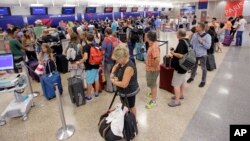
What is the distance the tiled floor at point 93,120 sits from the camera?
256cm

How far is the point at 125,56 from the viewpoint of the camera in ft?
6.66

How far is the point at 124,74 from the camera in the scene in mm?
2031

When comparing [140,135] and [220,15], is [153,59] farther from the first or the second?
[220,15]

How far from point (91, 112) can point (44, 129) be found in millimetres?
788

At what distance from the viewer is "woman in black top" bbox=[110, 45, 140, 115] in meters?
2.02

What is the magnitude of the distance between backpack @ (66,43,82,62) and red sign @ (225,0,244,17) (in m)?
22.7

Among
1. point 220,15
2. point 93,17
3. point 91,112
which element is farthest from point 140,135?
point 220,15

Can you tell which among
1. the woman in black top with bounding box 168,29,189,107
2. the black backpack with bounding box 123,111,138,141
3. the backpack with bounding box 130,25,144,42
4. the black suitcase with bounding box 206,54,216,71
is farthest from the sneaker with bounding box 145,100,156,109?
the backpack with bounding box 130,25,144,42

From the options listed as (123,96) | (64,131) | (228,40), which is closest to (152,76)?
(123,96)

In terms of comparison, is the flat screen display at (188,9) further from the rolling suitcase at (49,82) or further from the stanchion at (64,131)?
the stanchion at (64,131)

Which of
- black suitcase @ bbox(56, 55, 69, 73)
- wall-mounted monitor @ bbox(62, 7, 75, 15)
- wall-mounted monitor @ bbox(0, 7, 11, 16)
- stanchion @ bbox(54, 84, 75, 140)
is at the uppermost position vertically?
wall-mounted monitor @ bbox(62, 7, 75, 15)

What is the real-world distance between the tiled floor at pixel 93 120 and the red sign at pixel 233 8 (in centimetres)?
2157

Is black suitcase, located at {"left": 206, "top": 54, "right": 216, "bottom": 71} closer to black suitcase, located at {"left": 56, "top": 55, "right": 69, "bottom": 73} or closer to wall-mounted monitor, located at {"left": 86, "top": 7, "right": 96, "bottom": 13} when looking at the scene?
black suitcase, located at {"left": 56, "top": 55, "right": 69, "bottom": 73}

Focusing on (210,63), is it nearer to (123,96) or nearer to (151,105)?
(151,105)
